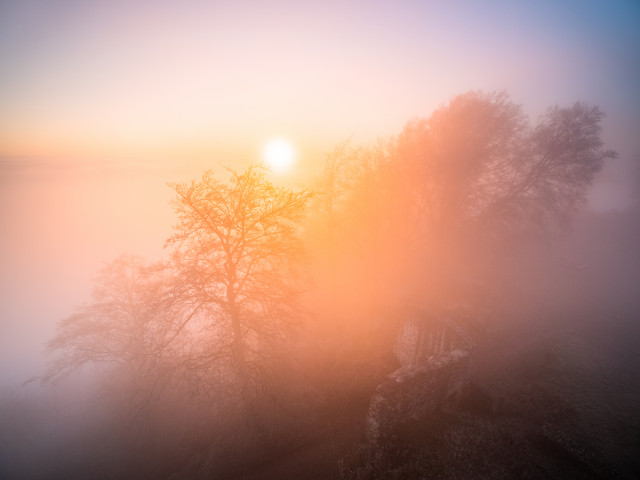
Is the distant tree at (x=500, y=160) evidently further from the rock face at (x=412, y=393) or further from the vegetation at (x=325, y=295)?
the rock face at (x=412, y=393)

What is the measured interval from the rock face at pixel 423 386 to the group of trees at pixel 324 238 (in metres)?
3.73

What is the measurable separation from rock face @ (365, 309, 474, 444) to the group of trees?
3733mm

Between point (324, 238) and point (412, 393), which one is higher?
point (324, 238)

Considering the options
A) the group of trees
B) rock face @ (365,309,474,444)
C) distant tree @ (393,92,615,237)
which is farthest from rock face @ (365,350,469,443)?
distant tree @ (393,92,615,237)

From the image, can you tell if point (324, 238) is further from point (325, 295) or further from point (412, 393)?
point (412, 393)

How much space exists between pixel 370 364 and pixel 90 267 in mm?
96921

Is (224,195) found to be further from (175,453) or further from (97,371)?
(97,371)

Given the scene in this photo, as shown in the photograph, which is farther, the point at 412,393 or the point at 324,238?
the point at 324,238

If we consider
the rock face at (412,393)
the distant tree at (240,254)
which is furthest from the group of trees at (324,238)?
the rock face at (412,393)

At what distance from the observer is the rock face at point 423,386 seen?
790cm

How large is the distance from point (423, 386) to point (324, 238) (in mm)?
10335

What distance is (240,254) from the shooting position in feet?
28.2

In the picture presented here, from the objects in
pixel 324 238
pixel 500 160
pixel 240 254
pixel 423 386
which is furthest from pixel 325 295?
pixel 500 160

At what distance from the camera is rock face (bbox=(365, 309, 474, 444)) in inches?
311
